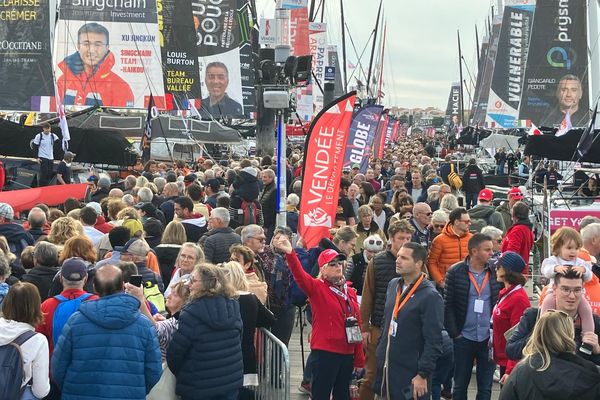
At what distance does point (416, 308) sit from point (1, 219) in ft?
16.1

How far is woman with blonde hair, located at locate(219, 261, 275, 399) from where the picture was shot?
670cm

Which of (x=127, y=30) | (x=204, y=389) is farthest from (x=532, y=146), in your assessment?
(x=127, y=30)

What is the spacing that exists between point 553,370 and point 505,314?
8.16ft

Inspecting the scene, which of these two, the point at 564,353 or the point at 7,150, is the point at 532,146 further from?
the point at 564,353

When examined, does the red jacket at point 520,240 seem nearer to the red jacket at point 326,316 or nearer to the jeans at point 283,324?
the jeans at point 283,324

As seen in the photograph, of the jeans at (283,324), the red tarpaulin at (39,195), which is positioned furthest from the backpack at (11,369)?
the red tarpaulin at (39,195)

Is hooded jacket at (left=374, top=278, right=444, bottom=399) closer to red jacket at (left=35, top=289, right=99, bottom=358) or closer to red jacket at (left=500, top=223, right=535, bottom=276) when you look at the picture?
red jacket at (left=35, top=289, right=99, bottom=358)

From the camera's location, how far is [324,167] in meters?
11.2

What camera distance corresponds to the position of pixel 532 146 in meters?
17.2

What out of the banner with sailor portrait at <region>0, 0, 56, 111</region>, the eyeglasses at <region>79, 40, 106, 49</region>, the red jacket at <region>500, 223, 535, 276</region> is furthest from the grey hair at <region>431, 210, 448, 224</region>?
the eyeglasses at <region>79, 40, 106, 49</region>

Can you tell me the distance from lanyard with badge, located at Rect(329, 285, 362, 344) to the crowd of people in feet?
0.04

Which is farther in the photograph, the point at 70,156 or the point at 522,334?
the point at 70,156

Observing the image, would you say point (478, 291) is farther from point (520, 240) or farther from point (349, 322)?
point (520, 240)

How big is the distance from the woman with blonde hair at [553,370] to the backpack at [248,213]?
347 inches
